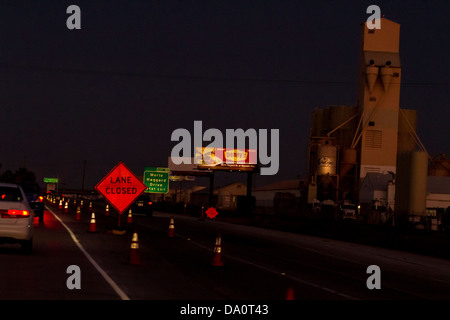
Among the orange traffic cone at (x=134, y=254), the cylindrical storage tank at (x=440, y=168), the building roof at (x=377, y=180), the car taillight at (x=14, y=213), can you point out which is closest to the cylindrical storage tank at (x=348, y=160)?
the building roof at (x=377, y=180)

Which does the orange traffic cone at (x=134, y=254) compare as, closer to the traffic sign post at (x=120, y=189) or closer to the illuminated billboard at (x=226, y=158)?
the traffic sign post at (x=120, y=189)

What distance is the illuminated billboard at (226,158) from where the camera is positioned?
87.1 metres

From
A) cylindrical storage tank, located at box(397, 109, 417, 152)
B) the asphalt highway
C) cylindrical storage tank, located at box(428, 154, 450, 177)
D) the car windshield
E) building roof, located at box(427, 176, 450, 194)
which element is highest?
cylindrical storage tank, located at box(397, 109, 417, 152)

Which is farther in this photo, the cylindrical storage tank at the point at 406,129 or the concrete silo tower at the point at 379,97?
the cylindrical storage tank at the point at 406,129

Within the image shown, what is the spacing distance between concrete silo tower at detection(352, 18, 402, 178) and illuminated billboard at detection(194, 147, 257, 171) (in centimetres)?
1200

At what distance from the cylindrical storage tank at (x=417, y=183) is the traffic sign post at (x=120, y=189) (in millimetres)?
35255

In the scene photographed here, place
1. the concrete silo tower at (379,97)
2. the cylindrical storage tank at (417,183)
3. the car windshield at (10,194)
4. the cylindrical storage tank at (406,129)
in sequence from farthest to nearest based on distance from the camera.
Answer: the cylindrical storage tank at (406,129) → the concrete silo tower at (379,97) → the cylindrical storage tank at (417,183) → the car windshield at (10,194)

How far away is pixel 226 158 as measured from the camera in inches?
3474

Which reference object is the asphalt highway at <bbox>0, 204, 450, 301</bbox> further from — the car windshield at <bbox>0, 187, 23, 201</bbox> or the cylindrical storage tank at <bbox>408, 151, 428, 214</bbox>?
the cylindrical storage tank at <bbox>408, 151, 428, 214</bbox>

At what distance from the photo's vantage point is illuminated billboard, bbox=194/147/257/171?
87125mm

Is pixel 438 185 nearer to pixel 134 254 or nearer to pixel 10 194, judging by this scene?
pixel 134 254

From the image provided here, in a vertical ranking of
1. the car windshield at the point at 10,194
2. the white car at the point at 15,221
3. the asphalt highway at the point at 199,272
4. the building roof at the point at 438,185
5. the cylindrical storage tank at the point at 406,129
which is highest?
the cylindrical storage tank at the point at 406,129

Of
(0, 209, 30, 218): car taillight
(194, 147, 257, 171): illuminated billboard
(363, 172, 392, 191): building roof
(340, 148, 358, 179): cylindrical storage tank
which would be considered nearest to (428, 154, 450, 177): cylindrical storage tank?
(340, 148, 358, 179): cylindrical storage tank
